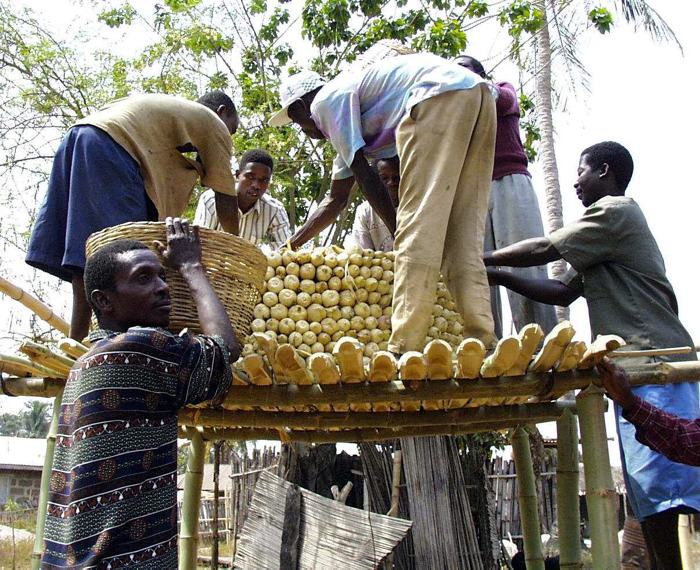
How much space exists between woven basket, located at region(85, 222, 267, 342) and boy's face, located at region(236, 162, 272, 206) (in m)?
2.00

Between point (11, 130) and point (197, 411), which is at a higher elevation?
point (11, 130)

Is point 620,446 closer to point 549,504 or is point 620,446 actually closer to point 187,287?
point 187,287

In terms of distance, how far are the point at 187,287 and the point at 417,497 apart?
18.4ft

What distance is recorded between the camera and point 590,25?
11.8 m

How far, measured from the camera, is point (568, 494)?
3994 mm

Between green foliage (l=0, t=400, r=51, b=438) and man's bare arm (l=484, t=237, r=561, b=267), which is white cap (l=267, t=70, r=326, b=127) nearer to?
man's bare arm (l=484, t=237, r=561, b=267)

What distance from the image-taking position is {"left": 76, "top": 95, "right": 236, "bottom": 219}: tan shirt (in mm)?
3533

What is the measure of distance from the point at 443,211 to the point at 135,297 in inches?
59.7

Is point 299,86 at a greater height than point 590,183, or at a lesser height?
greater

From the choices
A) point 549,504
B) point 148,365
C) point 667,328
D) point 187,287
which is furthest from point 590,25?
point 148,365

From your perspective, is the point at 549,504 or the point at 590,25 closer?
the point at 590,25

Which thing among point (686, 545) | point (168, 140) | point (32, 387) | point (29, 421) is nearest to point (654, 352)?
point (686, 545)

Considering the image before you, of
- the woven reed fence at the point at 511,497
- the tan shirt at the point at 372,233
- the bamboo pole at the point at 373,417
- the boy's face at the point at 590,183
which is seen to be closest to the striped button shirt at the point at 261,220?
the tan shirt at the point at 372,233

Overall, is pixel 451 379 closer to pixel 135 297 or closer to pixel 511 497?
pixel 135 297
